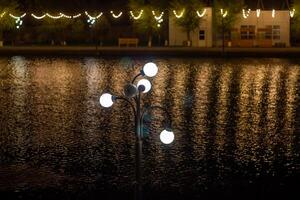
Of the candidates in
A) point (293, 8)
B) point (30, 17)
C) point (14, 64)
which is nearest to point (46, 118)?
point (14, 64)

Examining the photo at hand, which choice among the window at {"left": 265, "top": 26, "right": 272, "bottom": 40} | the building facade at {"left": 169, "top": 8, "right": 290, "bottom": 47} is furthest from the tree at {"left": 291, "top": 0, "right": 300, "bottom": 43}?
the window at {"left": 265, "top": 26, "right": 272, "bottom": 40}

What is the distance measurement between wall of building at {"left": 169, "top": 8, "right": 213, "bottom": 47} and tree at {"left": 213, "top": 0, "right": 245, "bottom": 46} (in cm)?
88

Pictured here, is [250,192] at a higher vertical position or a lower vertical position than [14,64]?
lower

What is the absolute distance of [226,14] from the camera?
186ft

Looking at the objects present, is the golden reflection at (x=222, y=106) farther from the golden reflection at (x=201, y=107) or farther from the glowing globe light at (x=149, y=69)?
the glowing globe light at (x=149, y=69)

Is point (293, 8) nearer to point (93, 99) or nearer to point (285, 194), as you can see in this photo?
point (93, 99)

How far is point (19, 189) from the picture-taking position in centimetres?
1262

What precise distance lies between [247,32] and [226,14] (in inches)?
151

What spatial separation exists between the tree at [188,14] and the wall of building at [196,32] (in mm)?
765

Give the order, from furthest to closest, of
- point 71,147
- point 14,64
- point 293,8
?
point 293,8 → point 14,64 → point 71,147

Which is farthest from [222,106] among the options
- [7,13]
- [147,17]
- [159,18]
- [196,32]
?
[7,13]

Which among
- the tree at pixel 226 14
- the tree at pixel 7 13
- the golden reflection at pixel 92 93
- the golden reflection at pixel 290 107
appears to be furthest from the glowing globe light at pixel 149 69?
the tree at pixel 7 13

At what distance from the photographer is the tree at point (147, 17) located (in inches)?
2393

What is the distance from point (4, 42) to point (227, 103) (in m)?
45.7
